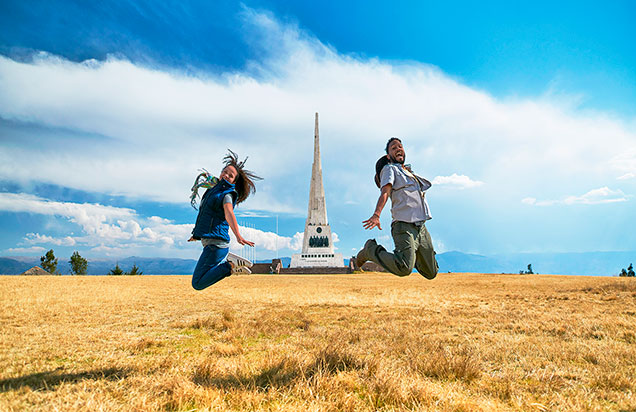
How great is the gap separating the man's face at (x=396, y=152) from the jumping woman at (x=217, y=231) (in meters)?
2.65

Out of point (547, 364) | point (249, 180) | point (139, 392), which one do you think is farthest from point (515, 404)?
point (249, 180)

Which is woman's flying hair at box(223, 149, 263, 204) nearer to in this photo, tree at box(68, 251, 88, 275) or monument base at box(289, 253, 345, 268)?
monument base at box(289, 253, 345, 268)

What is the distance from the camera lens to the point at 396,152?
20.8ft

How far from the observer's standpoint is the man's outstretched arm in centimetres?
543

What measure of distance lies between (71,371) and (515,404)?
232 inches

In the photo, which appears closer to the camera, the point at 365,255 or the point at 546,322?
the point at 365,255

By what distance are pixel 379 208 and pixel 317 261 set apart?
49.6 metres

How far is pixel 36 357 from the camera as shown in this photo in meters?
6.27

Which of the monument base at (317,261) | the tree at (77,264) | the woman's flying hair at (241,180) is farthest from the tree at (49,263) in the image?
the woman's flying hair at (241,180)

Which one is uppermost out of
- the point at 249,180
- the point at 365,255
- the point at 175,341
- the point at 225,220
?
the point at 249,180

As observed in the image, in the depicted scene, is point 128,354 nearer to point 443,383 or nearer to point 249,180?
point 249,180

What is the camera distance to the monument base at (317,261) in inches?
2127

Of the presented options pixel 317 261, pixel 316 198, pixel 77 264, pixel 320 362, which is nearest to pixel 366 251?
pixel 320 362

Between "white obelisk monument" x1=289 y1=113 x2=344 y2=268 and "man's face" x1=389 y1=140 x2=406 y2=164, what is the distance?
4831 centimetres
